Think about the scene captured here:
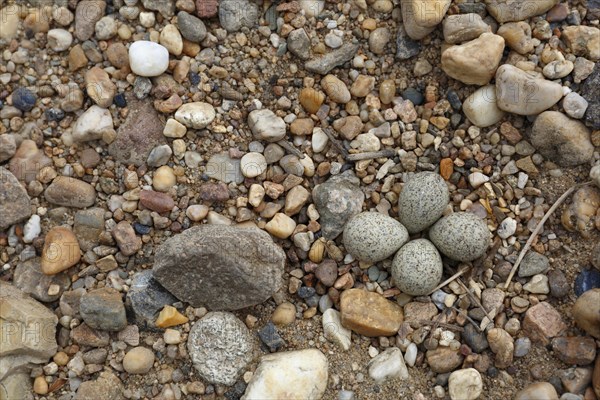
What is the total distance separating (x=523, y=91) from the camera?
3.09m

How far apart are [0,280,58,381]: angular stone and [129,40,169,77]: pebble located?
123 centimetres

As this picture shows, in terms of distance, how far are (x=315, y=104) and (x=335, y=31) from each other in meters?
0.40

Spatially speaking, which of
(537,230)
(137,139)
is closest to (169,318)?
(137,139)

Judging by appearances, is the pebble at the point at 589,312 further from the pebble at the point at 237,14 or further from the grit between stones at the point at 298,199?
the pebble at the point at 237,14

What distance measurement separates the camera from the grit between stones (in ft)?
9.82

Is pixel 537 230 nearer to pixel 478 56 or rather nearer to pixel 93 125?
pixel 478 56

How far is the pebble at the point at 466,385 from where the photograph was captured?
9.58ft

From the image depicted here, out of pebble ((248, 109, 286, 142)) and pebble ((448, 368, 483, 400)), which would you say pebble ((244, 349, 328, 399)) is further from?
pebble ((248, 109, 286, 142))

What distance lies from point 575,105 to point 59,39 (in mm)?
2579

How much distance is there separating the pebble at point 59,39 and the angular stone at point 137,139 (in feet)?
1.82

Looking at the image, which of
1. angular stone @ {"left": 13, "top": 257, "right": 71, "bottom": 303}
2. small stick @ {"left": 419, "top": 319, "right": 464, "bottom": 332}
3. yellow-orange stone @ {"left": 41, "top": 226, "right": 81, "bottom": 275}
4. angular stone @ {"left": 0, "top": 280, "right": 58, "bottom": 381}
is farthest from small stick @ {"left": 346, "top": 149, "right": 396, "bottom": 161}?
angular stone @ {"left": 0, "top": 280, "right": 58, "bottom": 381}

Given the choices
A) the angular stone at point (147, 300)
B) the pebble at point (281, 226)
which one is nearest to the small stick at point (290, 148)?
the pebble at point (281, 226)

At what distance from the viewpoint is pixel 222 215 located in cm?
323

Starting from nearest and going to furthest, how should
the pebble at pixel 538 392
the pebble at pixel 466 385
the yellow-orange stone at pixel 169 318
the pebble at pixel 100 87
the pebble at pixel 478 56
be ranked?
the pebble at pixel 538 392, the pebble at pixel 466 385, the yellow-orange stone at pixel 169 318, the pebble at pixel 478 56, the pebble at pixel 100 87
